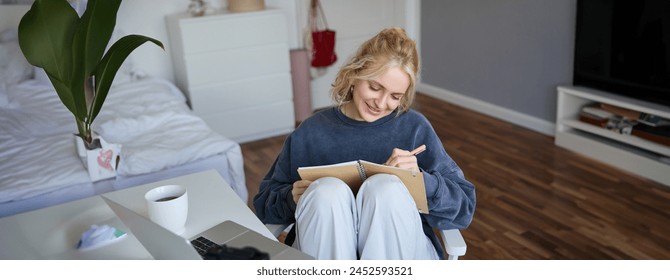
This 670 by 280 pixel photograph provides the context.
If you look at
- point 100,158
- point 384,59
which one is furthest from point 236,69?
point 384,59

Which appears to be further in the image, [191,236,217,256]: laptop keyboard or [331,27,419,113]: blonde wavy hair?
[331,27,419,113]: blonde wavy hair

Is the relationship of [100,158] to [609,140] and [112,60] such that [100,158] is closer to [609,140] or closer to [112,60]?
[112,60]

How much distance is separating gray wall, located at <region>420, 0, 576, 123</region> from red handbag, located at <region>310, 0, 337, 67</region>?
0.86m

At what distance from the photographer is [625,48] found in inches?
131

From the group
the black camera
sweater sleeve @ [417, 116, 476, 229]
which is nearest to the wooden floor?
sweater sleeve @ [417, 116, 476, 229]

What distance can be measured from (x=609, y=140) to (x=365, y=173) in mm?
2441

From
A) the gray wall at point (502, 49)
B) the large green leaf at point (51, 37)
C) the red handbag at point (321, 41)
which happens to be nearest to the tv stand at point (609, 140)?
the gray wall at point (502, 49)

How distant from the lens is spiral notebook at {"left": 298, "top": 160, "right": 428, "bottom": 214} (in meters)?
1.48

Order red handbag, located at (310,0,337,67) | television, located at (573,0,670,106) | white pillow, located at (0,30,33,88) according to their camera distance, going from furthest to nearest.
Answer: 1. red handbag, located at (310,0,337,67)
2. white pillow, located at (0,30,33,88)
3. television, located at (573,0,670,106)

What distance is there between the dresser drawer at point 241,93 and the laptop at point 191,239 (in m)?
2.69

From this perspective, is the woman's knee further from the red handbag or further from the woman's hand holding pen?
the red handbag

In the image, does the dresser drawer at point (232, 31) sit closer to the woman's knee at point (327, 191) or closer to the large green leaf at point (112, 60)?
the large green leaf at point (112, 60)

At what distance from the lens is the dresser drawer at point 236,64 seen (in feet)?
12.8

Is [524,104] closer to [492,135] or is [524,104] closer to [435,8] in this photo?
[492,135]
